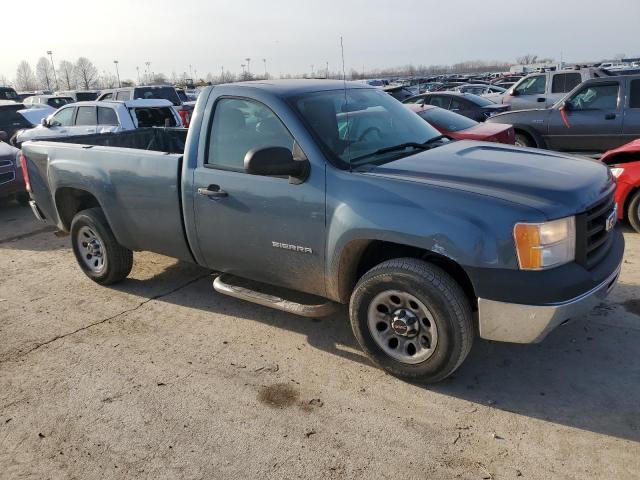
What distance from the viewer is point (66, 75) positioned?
98.6m

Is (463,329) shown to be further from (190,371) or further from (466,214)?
(190,371)

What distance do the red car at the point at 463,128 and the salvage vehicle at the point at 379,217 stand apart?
14.1 feet

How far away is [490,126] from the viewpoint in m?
9.28

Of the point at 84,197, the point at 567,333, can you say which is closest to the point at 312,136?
the point at 567,333

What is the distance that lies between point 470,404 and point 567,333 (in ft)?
4.10

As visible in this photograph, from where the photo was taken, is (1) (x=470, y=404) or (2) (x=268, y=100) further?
(2) (x=268, y=100)

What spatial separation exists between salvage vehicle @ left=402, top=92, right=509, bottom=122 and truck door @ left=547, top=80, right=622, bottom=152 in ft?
8.09

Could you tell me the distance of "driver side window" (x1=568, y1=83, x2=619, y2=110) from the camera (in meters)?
9.90

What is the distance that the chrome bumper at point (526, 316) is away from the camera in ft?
10.1

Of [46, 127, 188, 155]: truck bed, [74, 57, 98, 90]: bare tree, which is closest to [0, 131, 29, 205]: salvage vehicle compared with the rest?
[46, 127, 188, 155]: truck bed

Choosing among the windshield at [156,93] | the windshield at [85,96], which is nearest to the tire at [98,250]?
the windshield at [156,93]

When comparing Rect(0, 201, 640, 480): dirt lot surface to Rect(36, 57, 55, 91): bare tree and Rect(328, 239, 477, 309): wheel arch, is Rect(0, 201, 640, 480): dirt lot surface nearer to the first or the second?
Rect(328, 239, 477, 309): wheel arch

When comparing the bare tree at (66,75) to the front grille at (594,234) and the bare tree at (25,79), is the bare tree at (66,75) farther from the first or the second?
the front grille at (594,234)

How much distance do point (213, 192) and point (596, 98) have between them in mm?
8586
